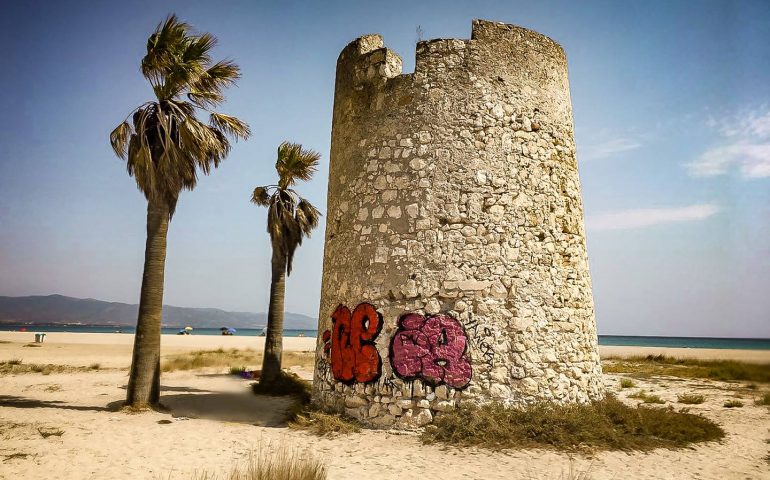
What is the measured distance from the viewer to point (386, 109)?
9.41 meters

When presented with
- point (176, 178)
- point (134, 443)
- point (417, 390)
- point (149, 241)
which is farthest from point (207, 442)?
point (176, 178)

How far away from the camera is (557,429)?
7363 millimetres

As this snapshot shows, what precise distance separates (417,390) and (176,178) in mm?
7514

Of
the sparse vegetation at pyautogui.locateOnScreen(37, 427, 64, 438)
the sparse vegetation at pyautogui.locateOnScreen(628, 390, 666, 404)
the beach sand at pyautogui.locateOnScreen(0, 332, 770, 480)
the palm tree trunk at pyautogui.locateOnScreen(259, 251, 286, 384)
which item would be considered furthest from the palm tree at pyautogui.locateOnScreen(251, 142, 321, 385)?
the sparse vegetation at pyautogui.locateOnScreen(628, 390, 666, 404)

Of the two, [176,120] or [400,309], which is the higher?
[176,120]

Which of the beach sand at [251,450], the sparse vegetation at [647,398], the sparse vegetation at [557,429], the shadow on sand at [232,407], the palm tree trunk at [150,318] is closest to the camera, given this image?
the beach sand at [251,450]

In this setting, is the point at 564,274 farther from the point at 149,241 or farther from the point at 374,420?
the point at 149,241

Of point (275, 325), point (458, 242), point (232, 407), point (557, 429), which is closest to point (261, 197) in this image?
point (275, 325)

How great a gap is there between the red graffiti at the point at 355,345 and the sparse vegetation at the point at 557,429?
4.99 feet

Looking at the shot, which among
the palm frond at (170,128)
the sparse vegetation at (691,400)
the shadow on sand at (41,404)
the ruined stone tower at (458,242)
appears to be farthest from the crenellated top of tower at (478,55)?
the shadow on sand at (41,404)

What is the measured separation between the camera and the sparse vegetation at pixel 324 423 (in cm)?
812

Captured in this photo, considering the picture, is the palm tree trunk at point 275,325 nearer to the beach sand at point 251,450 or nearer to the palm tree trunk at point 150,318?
the beach sand at point 251,450

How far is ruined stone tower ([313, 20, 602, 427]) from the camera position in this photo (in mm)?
8109

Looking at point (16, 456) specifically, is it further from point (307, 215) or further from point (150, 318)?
point (307, 215)
